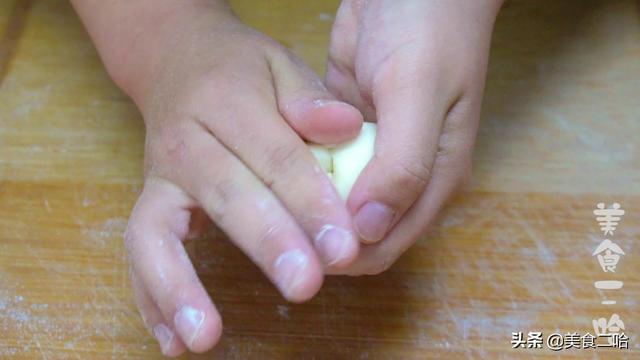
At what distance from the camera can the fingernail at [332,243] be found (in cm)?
52

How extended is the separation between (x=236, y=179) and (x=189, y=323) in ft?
0.34

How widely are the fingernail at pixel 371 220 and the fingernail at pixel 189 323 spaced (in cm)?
12

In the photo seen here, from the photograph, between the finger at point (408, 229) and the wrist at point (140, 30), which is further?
the wrist at point (140, 30)

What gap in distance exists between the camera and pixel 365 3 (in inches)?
26.7

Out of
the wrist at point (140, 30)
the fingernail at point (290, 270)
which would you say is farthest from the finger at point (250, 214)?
the wrist at point (140, 30)

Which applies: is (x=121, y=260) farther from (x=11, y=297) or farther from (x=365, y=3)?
(x=365, y=3)

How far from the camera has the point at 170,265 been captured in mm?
573

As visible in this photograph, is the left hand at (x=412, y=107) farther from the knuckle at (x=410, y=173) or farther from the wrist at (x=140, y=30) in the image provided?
the wrist at (x=140, y=30)

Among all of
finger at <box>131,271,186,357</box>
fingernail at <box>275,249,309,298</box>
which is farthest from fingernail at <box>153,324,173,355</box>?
fingernail at <box>275,249,309,298</box>

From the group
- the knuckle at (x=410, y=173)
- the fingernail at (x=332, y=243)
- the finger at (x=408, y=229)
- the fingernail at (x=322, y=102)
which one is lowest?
the finger at (x=408, y=229)

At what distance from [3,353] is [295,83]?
1.06 feet

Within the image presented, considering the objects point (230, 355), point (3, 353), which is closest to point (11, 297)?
point (3, 353)

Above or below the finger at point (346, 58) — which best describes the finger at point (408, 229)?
below

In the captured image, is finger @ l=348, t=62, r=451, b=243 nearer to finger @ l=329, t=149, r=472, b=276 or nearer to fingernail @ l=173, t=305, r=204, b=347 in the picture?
finger @ l=329, t=149, r=472, b=276
